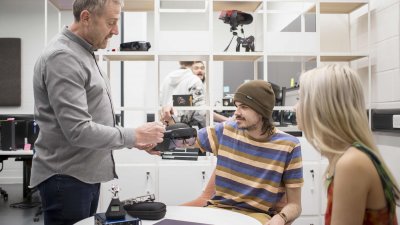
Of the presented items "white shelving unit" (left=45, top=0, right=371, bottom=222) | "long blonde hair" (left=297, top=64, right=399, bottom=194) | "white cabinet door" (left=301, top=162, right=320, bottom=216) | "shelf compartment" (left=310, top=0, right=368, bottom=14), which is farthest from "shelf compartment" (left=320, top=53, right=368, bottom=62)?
"long blonde hair" (left=297, top=64, right=399, bottom=194)

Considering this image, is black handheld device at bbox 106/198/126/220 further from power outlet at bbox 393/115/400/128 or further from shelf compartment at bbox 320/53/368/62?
shelf compartment at bbox 320/53/368/62

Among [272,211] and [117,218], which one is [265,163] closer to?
Result: [272,211]

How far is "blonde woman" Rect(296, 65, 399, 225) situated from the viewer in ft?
3.39

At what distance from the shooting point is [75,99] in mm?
1387

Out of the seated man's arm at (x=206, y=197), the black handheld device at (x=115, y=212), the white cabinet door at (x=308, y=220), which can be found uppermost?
the black handheld device at (x=115, y=212)

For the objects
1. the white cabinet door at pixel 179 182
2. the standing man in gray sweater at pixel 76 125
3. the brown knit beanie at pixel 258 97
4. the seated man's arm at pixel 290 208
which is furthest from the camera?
the white cabinet door at pixel 179 182

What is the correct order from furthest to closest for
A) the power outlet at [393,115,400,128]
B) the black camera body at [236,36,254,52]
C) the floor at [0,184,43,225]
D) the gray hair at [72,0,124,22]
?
1. the floor at [0,184,43,225]
2. the black camera body at [236,36,254,52]
3. the power outlet at [393,115,400,128]
4. the gray hair at [72,0,124,22]

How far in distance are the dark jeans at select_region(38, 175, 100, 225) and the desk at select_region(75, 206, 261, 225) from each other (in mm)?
60

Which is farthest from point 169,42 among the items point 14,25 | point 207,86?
point 14,25

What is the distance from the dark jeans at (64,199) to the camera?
1446mm

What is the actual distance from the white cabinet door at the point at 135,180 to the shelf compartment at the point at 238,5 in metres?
1.40

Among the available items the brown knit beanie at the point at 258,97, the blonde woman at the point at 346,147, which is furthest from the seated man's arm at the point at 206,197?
the blonde woman at the point at 346,147

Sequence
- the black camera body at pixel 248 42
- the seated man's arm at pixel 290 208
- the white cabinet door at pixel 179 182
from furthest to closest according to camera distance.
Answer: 1. the black camera body at pixel 248 42
2. the white cabinet door at pixel 179 182
3. the seated man's arm at pixel 290 208

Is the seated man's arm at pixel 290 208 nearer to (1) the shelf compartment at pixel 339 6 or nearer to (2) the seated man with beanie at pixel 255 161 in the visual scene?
(2) the seated man with beanie at pixel 255 161
